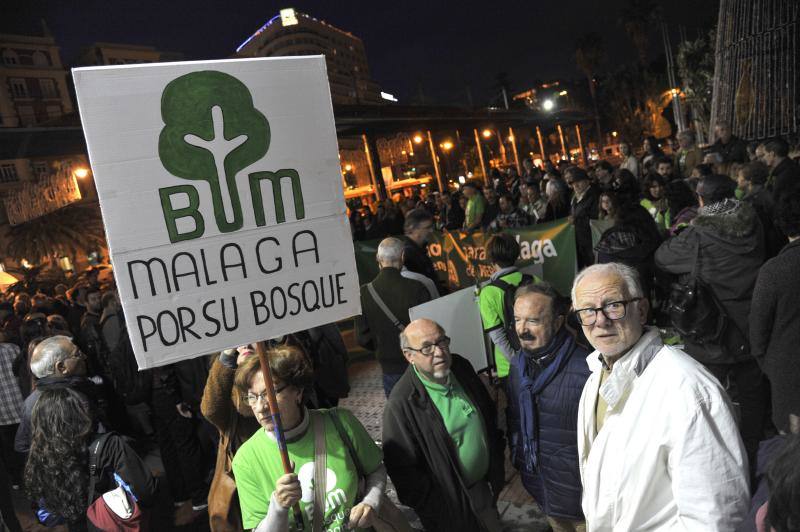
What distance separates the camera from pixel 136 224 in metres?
2.05

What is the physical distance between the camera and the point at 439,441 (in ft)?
9.35

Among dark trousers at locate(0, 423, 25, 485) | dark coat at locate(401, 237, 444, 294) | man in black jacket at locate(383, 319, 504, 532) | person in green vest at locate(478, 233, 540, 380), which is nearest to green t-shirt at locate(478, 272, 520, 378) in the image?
person in green vest at locate(478, 233, 540, 380)

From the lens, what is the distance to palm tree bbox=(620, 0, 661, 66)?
5375 cm

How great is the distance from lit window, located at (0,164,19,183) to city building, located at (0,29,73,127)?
5.89 metres

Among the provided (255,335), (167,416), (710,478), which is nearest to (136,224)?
(255,335)

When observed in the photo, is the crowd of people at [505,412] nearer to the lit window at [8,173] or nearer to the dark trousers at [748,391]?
the dark trousers at [748,391]

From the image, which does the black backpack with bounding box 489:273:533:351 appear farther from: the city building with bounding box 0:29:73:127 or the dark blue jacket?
the city building with bounding box 0:29:73:127

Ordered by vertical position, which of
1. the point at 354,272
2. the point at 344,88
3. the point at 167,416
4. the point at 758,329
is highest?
the point at 344,88

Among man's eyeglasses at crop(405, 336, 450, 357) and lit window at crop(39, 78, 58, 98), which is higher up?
lit window at crop(39, 78, 58, 98)

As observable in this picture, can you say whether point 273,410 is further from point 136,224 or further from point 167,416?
point 167,416

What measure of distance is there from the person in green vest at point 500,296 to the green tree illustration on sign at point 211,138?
89.0 inches

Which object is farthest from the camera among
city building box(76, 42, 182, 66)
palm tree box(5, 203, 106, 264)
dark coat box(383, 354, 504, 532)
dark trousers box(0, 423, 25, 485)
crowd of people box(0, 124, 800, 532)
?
city building box(76, 42, 182, 66)

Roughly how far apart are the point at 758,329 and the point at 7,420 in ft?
23.3

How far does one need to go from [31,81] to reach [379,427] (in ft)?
208
